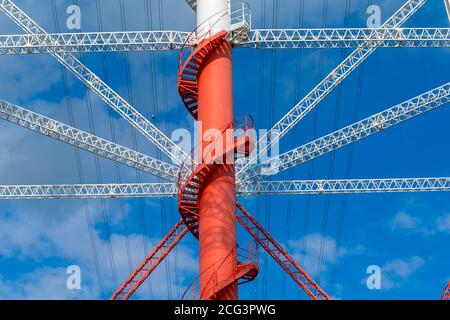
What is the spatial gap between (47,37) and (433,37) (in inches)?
1002

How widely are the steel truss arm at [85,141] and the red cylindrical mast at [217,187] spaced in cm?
1709

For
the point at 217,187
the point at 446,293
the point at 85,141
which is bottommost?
the point at 217,187

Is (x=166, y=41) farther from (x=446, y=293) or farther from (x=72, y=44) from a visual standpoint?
(x=446, y=293)

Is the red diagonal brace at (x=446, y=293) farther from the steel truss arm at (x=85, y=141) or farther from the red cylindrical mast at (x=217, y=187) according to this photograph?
the red cylindrical mast at (x=217, y=187)

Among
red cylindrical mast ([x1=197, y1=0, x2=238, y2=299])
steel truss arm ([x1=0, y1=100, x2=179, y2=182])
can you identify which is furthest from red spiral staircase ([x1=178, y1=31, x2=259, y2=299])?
steel truss arm ([x1=0, y1=100, x2=179, y2=182])

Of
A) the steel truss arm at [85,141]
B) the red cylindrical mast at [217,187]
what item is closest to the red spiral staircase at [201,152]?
the red cylindrical mast at [217,187]

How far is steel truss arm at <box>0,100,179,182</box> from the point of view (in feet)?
185

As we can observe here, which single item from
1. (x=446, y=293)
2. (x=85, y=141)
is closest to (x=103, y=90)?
(x=85, y=141)

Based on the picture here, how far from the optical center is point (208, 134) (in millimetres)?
40312

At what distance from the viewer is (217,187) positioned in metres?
40.0

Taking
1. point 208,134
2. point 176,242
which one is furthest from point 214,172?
point 176,242

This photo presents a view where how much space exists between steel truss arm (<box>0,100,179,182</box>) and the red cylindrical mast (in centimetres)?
1709

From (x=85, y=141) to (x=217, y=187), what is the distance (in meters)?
20.2
